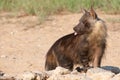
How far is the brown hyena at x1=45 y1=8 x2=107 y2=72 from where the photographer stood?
8.98m

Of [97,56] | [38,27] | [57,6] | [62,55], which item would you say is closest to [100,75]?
[97,56]

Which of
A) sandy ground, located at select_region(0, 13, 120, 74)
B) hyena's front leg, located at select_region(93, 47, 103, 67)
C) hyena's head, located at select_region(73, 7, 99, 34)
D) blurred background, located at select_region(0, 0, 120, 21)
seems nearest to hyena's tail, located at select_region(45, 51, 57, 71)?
hyena's head, located at select_region(73, 7, 99, 34)

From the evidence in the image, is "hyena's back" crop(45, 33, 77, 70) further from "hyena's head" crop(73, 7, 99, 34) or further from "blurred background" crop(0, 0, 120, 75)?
"blurred background" crop(0, 0, 120, 75)

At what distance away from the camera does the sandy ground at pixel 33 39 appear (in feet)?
38.3

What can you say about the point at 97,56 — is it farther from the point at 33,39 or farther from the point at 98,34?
the point at 33,39

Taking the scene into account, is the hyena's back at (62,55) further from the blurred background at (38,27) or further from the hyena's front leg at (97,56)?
the blurred background at (38,27)

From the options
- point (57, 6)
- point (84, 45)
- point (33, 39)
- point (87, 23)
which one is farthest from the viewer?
point (57, 6)

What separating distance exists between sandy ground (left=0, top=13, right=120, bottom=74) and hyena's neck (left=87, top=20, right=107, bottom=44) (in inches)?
69.7

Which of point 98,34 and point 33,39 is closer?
point 98,34

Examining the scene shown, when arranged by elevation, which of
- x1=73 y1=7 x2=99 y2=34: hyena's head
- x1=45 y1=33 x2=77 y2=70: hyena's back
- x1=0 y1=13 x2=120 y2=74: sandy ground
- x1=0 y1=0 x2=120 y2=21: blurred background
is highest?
x1=73 y1=7 x2=99 y2=34: hyena's head

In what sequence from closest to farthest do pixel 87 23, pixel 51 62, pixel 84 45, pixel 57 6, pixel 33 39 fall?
1. pixel 84 45
2. pixel 87 23
3. pixel 51 62
4. pixel 33 39
5. pixel 57 6

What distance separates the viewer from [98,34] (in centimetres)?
902

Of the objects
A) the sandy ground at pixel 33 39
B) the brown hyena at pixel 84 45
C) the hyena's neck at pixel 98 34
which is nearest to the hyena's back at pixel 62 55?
the brown hyena at pixel 84 45

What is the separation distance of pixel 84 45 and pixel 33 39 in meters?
4.60
